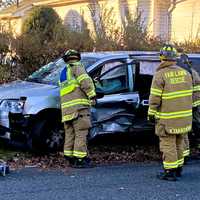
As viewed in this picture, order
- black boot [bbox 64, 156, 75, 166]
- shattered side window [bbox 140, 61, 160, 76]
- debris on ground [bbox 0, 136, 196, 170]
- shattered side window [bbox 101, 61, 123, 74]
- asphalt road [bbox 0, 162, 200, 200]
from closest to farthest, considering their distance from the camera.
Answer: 1. asphalt road [bbox 0, 162, 200, 200]
2. black boot [bbox 64, 156, 75, 166]
3. debris on ground [bbox 0, 136, 196, 170]
4. shattered side window [bbox 101, 61, 123, 74]
5. shattered side window [bbox 140, 61, 160, 76]

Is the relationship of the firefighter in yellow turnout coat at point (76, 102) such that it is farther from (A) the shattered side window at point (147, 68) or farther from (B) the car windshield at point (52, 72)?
(A) the shattered side window at point (147, 68)

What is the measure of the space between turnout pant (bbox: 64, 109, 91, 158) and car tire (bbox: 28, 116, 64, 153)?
59 centimetres

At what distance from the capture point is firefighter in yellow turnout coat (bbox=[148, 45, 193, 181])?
281 inches

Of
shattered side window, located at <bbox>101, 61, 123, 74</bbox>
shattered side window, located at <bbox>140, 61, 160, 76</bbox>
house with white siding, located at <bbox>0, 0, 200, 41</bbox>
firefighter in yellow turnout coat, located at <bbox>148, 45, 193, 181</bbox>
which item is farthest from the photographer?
house with white siding, located at <bbox>0, 0, 200, 41</bbox>

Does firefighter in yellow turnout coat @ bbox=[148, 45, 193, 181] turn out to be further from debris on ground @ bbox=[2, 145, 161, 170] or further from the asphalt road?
debris on ground @ bbox=[2, 145, 161, 170]

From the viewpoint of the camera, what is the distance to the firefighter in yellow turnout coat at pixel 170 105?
281 inches

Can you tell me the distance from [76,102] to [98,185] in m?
1.53

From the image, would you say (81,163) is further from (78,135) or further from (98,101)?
(98,101)

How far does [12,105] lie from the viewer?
8453 millimetres

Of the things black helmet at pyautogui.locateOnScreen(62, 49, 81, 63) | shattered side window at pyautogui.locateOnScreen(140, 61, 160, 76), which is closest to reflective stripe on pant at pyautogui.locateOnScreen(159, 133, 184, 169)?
black helmet at pyautogui.locateOnScreen(62, 49, 81, 63)

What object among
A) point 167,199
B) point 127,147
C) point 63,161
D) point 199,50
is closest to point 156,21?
point 199,50

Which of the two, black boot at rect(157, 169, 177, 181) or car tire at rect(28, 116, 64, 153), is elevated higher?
car tire at rect(28, 116, 64, 153)

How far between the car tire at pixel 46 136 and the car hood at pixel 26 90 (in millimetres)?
460

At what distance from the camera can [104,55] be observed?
366 inches
